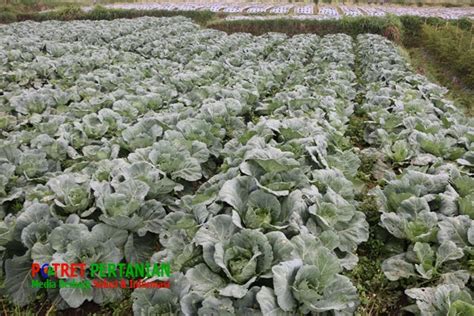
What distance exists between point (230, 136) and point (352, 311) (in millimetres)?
3678

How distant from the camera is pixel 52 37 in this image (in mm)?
14594

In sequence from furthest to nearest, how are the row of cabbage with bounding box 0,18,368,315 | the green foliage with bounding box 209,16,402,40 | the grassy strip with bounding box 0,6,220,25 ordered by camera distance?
the grassy strip with bounding box 0,6,220,25
the green foliage with bounding box 209,16,402,40
the row of cabbage with bounding box 0,18,368,315

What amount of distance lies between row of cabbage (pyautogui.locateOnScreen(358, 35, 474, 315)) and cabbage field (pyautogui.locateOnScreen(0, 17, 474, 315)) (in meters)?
0.01

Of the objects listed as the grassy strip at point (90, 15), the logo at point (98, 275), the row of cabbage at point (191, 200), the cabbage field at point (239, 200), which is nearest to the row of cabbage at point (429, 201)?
the cabbage field at point (239, 200)

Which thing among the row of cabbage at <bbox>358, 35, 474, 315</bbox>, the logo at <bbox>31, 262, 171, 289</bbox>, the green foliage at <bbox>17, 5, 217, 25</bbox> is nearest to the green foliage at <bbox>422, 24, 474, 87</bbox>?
the row of cabbage at <bbox>358, 35, 474, 315</bbox>

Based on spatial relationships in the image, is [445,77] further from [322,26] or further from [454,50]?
[322,26]

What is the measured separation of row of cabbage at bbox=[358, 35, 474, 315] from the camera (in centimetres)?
295

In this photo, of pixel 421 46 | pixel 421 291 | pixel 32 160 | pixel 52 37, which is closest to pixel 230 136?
pixel 32 160

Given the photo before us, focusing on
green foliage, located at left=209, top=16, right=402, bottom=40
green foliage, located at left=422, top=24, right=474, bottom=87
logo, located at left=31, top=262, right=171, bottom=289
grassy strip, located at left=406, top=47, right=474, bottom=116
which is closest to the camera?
logo, located at left=31, top=262, right=171, bottom=289

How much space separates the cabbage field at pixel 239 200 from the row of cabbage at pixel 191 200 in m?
0.01

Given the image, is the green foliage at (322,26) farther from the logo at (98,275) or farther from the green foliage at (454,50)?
the logo at (98,275)

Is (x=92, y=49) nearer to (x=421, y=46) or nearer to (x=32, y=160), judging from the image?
(x=32, y=160)

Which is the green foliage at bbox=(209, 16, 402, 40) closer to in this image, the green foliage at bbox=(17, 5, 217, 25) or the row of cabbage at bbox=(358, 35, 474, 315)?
the green foliage at bbox=(17, 5, 217, 25)

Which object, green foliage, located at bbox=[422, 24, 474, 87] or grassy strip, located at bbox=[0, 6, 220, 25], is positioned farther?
grassy strip, located at bbox=[0, 6, 220, 25]
